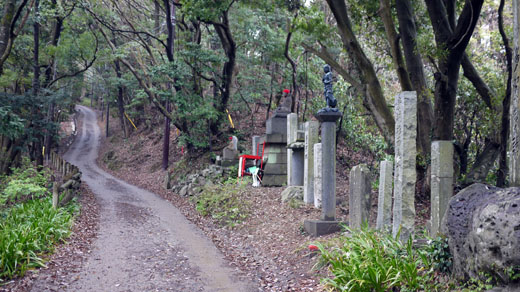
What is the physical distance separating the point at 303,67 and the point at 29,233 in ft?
46.6

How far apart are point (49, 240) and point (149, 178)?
13.6m

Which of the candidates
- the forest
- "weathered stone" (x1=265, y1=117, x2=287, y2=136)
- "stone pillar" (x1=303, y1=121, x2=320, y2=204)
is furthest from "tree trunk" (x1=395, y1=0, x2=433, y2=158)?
"weathered stone" (x1=265, y1=117, x2=287, y2=136)

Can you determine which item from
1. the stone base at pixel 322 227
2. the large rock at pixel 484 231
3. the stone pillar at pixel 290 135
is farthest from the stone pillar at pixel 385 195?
the stone pillar at pixel 290 135

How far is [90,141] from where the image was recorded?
4034 centimetres

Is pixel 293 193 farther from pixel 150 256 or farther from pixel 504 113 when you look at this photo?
pixel 504 113

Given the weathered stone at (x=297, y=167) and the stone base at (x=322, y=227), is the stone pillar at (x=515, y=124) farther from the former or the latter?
the weathered stone at (x=297, y=167)

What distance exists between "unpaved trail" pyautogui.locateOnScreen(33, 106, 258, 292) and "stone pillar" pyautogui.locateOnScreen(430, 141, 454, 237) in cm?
312

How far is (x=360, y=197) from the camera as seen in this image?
7477 millimetres

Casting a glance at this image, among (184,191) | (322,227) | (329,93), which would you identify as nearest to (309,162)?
(329,93)

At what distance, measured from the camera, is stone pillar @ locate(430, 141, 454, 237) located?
20.2 ft

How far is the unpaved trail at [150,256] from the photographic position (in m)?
6.75

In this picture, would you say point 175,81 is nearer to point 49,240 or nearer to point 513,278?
point 49,240

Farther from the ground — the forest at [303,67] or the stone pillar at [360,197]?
the forest at [303,67]

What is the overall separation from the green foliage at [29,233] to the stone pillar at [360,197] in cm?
571
